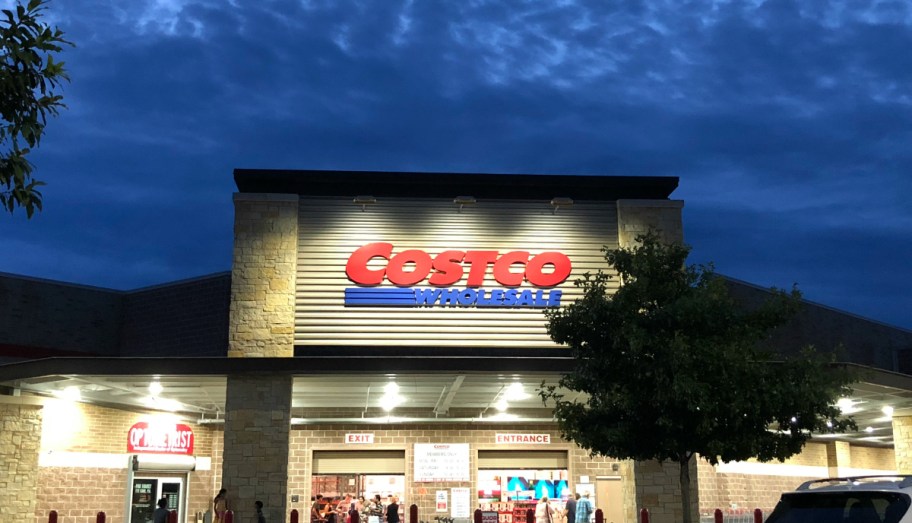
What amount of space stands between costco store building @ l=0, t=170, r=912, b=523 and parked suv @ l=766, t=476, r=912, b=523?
11.6 m

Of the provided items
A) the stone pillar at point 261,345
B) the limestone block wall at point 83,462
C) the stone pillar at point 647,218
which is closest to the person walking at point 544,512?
the stone pillar at point 261,345

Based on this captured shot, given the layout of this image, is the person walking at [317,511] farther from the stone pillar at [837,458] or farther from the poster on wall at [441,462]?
the stone pillar at [837,458]

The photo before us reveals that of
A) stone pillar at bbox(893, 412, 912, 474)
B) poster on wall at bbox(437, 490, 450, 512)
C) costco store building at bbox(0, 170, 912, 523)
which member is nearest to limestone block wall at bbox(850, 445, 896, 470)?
costco store building at bbox(0, 170, 912, 523)

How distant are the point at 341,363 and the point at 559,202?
303 inches

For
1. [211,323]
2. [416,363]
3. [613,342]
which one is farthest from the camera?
[211,323]

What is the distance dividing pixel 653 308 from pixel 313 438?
45.7 ft

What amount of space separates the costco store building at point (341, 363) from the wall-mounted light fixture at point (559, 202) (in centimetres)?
5

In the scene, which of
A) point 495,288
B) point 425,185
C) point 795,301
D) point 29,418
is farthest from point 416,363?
point 29,418

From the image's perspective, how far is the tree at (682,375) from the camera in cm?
1627

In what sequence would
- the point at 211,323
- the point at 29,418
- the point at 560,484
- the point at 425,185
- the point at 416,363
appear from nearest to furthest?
the point at 416,363 < the point at 29,418 < the point at 425,185 < the point at 211,323 < the point at 560,484

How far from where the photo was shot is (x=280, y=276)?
24047 mm

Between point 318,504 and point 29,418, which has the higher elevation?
point 29,418

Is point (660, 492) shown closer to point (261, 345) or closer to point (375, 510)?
point (375, 510)

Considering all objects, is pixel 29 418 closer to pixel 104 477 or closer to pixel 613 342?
pixel 104 477
